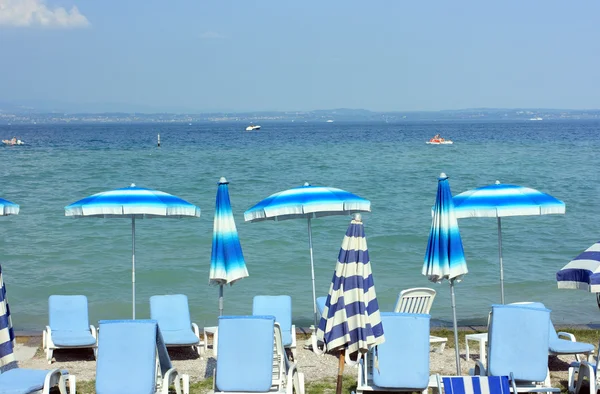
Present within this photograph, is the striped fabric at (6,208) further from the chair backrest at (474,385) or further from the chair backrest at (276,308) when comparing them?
the chair backrest at (474,385)

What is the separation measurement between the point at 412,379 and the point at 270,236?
45.7 ft

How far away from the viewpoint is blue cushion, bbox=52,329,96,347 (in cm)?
880

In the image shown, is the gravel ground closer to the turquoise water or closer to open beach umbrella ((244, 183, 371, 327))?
open beach umbrella ((244, 183, 371, 327))

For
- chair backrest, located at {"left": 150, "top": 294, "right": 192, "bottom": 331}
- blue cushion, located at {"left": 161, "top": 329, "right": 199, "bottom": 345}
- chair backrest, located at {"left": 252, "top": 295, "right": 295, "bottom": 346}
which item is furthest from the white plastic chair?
chair backrest, located at {"left": 150, "top": 294, "right": 192, "bottom": 331}

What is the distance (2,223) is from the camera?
22.9 metres

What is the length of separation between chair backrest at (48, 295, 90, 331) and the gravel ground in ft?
1.05

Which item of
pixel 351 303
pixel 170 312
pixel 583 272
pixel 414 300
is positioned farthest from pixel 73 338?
pixel 583 272

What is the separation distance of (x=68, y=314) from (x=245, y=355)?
143 inches

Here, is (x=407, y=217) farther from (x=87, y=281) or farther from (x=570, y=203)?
(x=87, y=281)

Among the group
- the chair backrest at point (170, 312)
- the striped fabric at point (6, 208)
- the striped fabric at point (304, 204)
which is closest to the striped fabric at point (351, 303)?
the striped fabric at point (304, 204)

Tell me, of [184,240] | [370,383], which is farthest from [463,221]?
[370,383]

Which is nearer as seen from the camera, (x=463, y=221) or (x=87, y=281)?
(x=87, y=281)

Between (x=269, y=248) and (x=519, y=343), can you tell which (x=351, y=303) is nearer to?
(x=519, y=343)

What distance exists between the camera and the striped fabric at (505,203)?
336 inches
